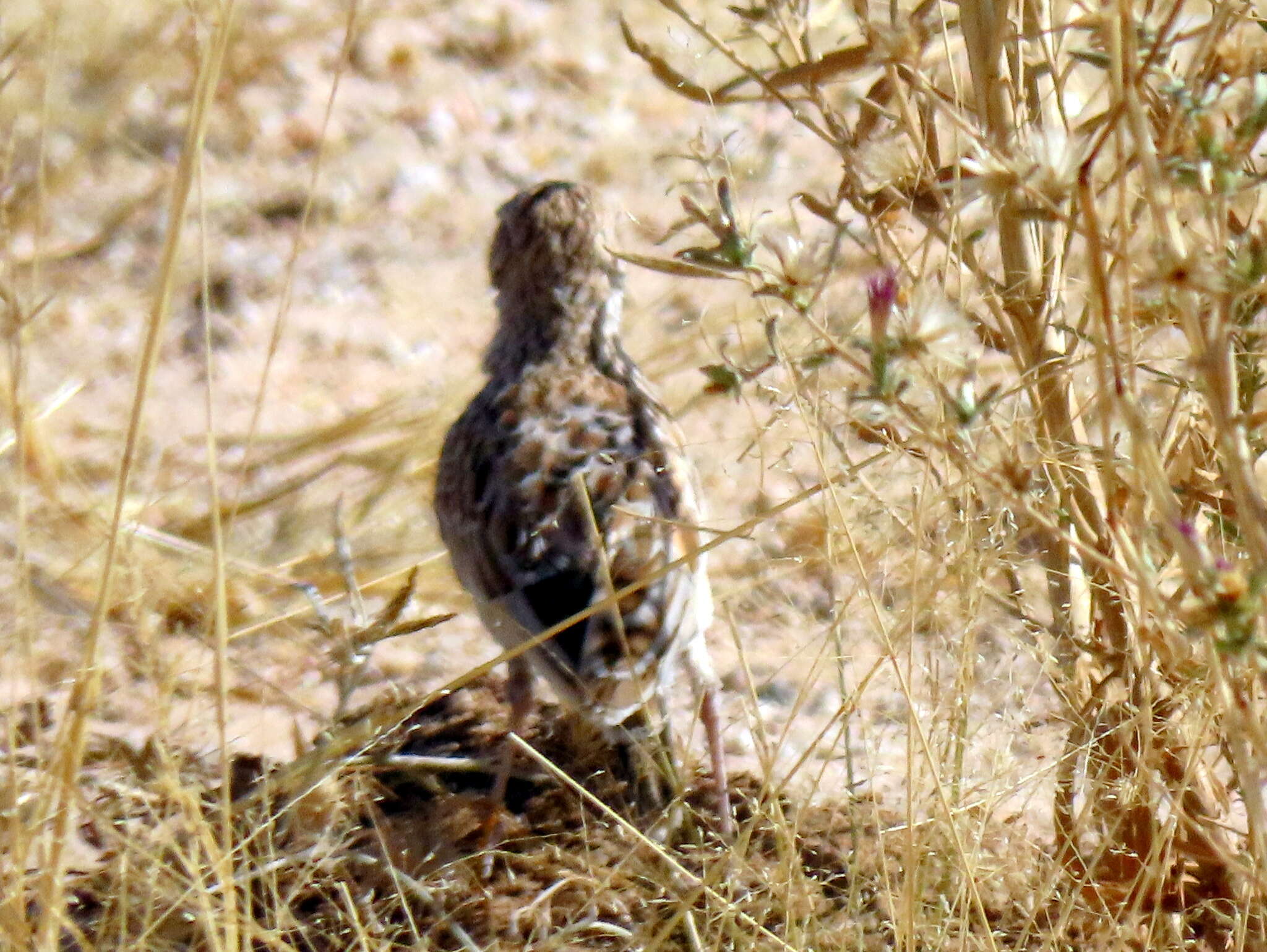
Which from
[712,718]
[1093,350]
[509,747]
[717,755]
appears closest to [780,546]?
[712,718]

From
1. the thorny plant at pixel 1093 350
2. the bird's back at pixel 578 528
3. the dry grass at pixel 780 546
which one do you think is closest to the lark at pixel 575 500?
the bird's back at pixel 578 528

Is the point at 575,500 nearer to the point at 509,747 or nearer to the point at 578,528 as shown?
the point at 578,528

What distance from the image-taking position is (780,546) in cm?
458

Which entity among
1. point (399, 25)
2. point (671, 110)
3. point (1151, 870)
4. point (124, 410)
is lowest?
point (1151, 870)

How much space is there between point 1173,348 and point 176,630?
2.89 meters

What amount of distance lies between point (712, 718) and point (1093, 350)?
143 cm

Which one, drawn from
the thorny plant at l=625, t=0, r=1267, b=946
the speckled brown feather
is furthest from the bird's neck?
the thorny plant at l=625, t=0, r=1267, b=946

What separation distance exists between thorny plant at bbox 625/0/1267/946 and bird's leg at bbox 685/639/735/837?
2.45 ft

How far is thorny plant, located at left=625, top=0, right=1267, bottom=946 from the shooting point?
1697mm

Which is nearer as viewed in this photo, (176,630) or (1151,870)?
(1151,870)

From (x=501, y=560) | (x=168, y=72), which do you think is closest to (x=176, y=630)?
(x=501, y=560)

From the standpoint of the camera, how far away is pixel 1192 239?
228 centimetres

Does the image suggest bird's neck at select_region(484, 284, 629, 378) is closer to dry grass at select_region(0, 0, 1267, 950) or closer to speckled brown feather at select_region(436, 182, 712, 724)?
speckled brown feather at select_region(436, 182, 712, 724)

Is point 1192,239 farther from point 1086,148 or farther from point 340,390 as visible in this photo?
point 340,390
